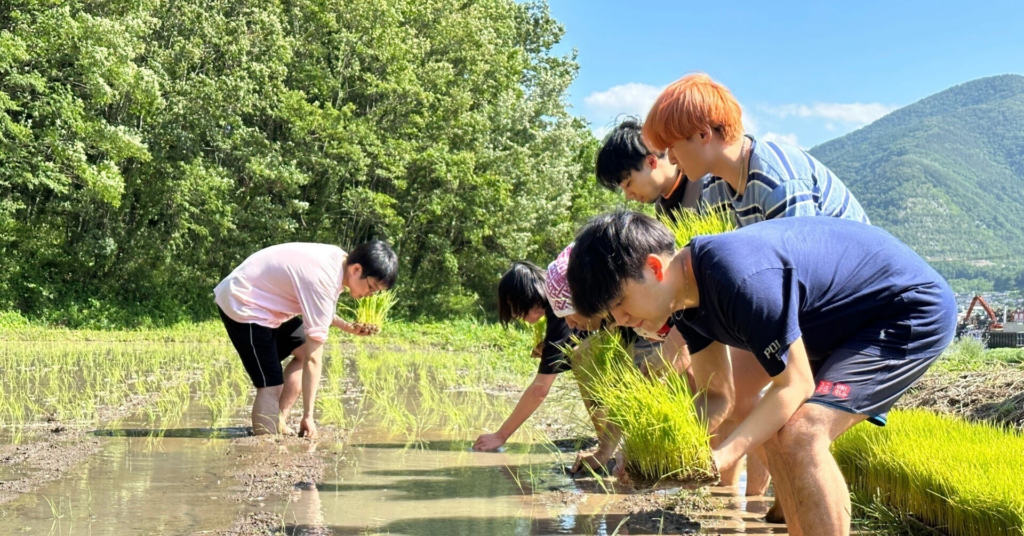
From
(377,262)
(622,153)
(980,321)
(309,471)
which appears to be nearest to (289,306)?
(377,262)

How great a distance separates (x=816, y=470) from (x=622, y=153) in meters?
1.99

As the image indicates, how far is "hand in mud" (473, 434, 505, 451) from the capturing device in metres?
4.98

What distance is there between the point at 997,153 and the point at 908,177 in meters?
29.8

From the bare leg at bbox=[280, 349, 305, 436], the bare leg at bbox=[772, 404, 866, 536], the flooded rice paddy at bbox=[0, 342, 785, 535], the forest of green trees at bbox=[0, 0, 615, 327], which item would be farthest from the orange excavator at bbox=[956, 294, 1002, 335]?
the bare leg at bbox=[772, 404, 866, 536]

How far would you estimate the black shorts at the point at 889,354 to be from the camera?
7.48 feet

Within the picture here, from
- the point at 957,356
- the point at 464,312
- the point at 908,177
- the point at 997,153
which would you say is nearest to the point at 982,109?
the point at 997,153

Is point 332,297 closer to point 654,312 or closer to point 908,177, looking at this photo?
point 654,312

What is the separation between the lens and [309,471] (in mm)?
4277

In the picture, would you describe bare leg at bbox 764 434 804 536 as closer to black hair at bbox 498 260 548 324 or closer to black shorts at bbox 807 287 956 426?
black shorts at bbox 807 287 956 426

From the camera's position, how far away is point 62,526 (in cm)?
310

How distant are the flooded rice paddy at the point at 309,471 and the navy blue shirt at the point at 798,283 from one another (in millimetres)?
944

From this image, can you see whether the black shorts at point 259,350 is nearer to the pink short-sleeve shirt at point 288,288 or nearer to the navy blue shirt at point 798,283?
the pink short-sleeve shirt at point 288,288

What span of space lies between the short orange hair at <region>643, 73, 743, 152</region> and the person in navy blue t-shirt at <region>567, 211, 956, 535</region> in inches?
18.5

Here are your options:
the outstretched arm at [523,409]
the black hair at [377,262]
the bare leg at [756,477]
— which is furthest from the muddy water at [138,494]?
the bare leg at [756,477]
